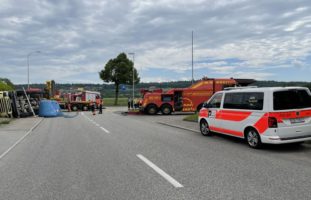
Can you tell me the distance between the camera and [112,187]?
5609 millimetres

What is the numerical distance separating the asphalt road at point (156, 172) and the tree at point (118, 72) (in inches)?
1948

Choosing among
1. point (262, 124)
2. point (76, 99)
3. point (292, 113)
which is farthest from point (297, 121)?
point (76, 99)

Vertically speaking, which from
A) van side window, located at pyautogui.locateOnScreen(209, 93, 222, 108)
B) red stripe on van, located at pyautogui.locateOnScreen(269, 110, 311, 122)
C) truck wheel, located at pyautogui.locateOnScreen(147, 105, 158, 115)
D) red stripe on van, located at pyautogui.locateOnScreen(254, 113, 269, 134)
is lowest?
truck wheel, located at pyautogui.locateOnScreen(147, 105, 158, 115)

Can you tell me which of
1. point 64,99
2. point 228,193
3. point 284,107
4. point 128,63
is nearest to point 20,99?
point 64,99

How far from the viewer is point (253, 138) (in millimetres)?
9641

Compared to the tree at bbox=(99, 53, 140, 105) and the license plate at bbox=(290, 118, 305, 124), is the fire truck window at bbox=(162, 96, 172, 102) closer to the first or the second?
the license plate at bbox=(290, 118, 305, 124)

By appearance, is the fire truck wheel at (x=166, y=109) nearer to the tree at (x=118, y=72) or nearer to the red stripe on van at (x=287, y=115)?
the red stripe on van at (x=287, y=115)

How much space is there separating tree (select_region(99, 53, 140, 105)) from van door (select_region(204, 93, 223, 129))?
47.8 metres

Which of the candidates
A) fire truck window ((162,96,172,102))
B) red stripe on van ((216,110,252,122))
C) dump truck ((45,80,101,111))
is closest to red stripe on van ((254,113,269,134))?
red stripe on van ((216,110,252,122))

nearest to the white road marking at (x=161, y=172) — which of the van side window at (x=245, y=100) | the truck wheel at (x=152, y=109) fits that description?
the van side window at (x=245, y=100)

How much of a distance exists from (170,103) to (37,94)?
1391 cm

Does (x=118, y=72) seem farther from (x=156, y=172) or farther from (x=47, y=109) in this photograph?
(x=156, y=172)

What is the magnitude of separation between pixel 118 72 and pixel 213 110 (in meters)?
48.8

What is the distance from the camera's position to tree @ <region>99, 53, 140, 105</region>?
5956 cm
